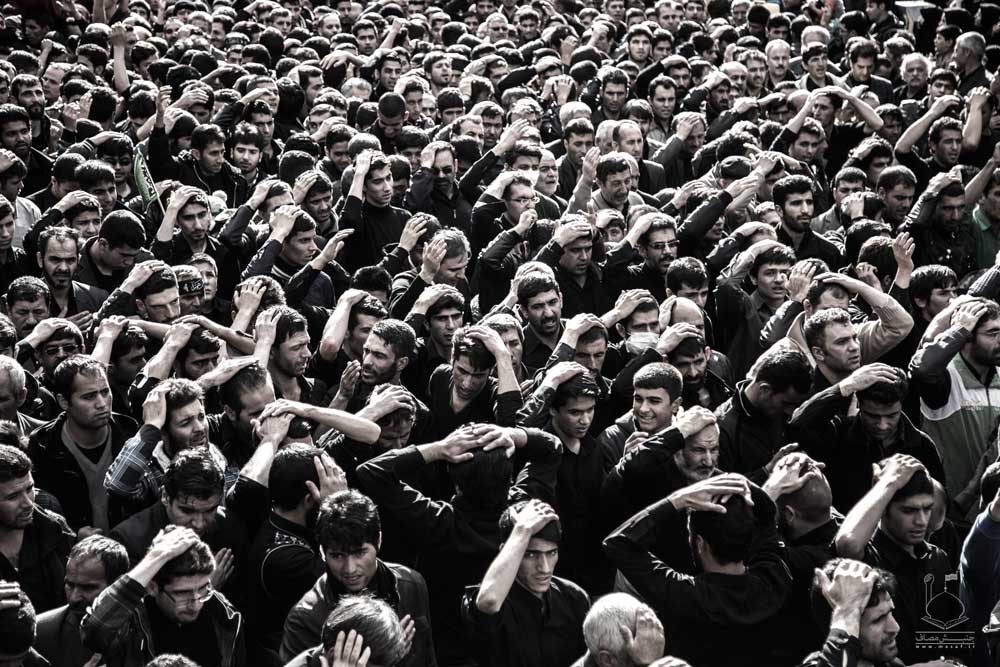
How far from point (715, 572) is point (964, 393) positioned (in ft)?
8.20

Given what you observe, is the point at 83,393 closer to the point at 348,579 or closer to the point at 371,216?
the point at 348,579

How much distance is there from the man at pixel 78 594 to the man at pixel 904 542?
285 cm

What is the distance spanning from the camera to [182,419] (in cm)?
602

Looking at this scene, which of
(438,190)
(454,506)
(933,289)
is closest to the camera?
(454,506)

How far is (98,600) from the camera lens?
15.4ft

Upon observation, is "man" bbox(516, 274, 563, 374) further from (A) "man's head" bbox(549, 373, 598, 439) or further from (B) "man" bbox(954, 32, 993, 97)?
(B) "man" bbox(954, 32, 993, 97)

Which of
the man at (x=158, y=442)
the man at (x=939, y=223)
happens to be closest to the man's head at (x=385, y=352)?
the man at (x=158, y=442)

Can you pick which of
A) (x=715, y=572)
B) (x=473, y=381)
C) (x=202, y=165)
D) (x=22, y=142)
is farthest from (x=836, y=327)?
(x=22, y=142)

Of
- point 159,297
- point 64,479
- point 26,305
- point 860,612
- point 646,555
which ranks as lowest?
point 64,479

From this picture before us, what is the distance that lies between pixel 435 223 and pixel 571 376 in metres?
2.89

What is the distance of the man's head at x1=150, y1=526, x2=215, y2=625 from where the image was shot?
4.83m

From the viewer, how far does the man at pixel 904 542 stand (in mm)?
5258

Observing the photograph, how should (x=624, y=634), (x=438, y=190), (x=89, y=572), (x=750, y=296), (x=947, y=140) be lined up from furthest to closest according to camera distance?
(x=947, y=140) → (x=438, y=190) → (x=750, y=296) → (x=89, y=572) → (x=624, y=634)

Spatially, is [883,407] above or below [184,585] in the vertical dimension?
above
